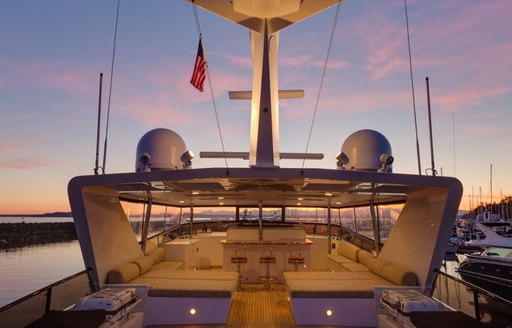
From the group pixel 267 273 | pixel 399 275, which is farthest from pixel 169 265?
pixel 399 275

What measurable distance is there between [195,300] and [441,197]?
4928mm

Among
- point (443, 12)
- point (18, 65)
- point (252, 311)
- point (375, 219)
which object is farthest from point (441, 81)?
point (18, 65)

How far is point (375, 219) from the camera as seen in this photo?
10.3 meters

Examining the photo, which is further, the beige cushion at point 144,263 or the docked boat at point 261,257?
the beige cushion at point 144,263

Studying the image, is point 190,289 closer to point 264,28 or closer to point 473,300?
point 473,300

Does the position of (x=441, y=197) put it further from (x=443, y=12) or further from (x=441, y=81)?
(x=441, y=81)

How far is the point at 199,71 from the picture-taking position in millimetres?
7395

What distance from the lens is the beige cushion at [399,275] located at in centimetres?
673

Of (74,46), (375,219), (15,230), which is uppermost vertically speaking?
(74,46)

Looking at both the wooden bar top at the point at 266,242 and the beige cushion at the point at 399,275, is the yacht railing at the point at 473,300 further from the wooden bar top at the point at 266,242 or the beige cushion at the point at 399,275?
the wooden bar top at the point at 266,242

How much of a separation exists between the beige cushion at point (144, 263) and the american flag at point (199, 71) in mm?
A: 4260

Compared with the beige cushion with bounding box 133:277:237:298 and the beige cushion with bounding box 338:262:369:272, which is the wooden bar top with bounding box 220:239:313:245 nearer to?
the beige cushion with bounding box 338:262:369:272

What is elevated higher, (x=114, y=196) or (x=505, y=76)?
(x=505, y=76)

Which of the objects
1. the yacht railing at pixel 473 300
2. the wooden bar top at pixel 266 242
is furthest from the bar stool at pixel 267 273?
the yacht railing at pixel 473 300
